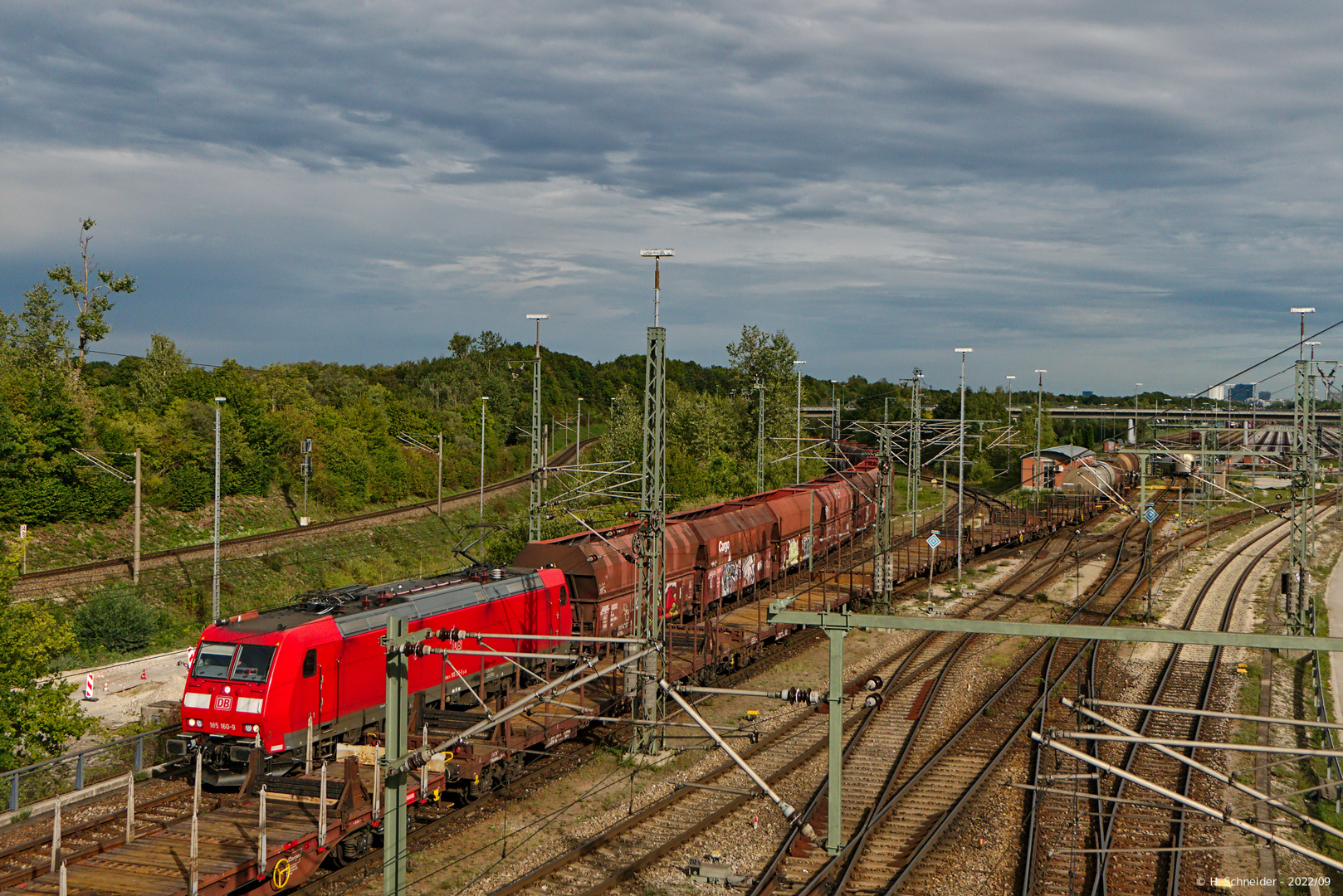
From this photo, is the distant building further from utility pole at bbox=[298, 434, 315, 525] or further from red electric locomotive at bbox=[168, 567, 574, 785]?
red electric locomotive at bbox=[168, 567, 574, 785]

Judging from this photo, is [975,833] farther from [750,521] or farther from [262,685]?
[750,521]

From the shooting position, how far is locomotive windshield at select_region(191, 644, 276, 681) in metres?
16.5

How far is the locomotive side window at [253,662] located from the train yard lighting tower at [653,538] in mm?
7474

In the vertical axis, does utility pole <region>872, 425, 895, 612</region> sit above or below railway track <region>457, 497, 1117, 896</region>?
above

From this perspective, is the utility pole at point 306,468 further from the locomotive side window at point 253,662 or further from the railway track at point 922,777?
the locomotive side window at point 253,662

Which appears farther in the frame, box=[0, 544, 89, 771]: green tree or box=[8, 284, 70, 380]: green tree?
box=[8, 284, 70, 380]: green tree

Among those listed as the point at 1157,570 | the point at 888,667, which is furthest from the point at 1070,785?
the point at 1157,570

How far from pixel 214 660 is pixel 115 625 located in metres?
21.3

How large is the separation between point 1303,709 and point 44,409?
52.1 metres

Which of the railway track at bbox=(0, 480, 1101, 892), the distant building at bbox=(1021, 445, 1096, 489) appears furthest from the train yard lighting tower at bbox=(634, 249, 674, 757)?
the distant building at bbox=(1021, 445, 1096, 489)

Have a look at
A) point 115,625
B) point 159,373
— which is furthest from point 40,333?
point 115,625

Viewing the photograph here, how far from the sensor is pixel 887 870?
1614cm

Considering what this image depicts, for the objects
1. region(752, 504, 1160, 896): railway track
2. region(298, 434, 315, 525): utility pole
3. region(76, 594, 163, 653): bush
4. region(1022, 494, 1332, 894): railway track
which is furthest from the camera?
region(298, 434, 315, 525): utility pole

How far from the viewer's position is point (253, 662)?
16625mm
